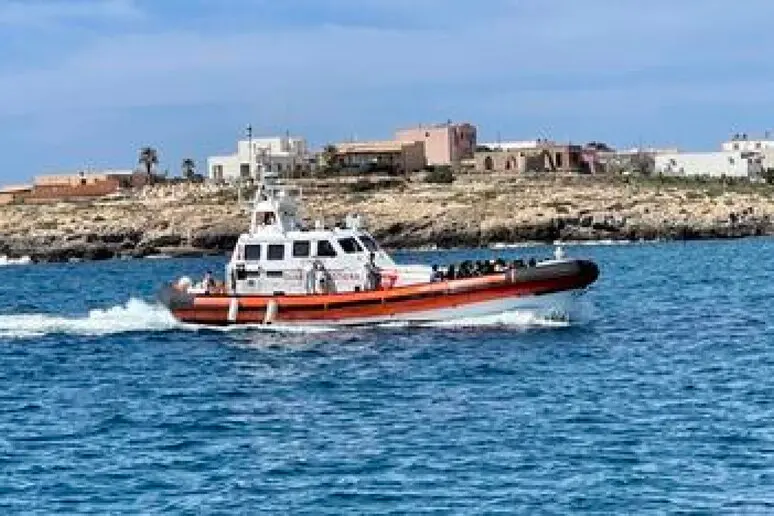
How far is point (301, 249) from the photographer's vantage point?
147 ft

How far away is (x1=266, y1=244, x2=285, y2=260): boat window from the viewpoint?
1778 inches

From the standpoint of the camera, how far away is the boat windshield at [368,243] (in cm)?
4522

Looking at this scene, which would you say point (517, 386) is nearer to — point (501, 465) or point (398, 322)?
point (501, 465)

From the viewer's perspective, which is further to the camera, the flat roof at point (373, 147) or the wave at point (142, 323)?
the flat roof at point (373, 147)

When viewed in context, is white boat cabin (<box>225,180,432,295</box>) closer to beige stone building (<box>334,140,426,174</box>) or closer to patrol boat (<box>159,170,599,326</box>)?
patrol boat (<box>159,170,599,326</box>)

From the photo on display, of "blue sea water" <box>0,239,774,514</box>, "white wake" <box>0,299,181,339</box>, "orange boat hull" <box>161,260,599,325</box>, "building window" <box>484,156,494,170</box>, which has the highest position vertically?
"building window" <box>484,156,494,170</box>

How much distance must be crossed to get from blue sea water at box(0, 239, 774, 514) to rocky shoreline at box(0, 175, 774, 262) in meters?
69.2

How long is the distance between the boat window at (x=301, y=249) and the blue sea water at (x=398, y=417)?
2470mm

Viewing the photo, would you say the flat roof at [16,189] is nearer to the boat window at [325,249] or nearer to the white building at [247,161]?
the white building at [247,161]

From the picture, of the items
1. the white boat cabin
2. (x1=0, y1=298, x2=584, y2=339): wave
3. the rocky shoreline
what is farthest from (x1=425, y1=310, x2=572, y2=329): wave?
the rocky shoreline

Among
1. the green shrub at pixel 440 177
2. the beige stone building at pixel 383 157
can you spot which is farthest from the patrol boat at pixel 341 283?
the beige stone building at pixel 383 157

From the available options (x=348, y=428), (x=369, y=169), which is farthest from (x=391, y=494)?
(x=369, y=169)

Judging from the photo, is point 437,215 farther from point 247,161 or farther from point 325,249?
point 325,249

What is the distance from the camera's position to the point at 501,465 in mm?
22969
